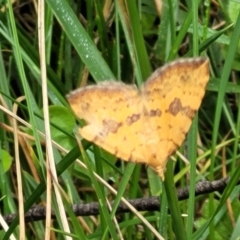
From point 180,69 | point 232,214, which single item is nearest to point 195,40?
point 180,69

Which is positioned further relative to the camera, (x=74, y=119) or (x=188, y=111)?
(x=74, y=119)

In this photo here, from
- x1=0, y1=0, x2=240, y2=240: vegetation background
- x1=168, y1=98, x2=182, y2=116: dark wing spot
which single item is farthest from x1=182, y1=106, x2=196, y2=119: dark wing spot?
x1=0, y1=0, x2=240, y2=240: vegetation background

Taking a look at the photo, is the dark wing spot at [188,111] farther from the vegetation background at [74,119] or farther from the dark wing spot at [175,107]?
the vegetation background at [74,119]

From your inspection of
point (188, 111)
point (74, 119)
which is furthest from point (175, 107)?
point (74, 119)

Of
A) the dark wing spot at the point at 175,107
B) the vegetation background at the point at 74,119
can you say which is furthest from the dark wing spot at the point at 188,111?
the vegetation background at the point at 74,119

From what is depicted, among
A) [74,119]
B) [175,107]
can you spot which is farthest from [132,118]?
[74,119]

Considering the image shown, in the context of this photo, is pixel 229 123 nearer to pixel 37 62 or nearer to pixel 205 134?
pixel 205 134

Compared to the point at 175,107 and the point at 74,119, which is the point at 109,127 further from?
the point at 74,119

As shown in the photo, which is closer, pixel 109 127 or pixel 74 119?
pixel 109 127

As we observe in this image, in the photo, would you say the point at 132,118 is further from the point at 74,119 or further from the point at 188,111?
the point at 74,119
